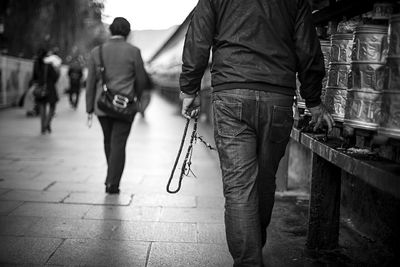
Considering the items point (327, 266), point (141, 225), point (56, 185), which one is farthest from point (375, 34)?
point (56, 185)

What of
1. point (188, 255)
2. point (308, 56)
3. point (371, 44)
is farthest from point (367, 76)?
point (188, 255)

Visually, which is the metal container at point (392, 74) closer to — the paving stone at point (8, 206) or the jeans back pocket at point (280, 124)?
the jeans back pocket at point (280, 124)

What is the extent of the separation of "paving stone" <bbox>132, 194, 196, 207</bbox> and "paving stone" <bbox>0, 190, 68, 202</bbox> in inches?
29.8

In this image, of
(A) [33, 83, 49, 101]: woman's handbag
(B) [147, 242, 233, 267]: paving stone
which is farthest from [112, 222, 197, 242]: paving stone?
(A) [33, 83, 49, 101]: woman's handbag

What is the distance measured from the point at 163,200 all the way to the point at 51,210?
1120 millimetres

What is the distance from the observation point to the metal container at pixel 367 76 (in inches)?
97.2

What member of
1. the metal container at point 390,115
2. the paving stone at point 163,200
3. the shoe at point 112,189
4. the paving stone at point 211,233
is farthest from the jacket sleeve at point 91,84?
the metal container at point 390,115

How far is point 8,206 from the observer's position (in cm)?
482

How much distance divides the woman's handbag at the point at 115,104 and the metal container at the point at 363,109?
295cm

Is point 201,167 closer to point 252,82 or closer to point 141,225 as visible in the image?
point 141,225

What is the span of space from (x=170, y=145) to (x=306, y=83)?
22.3 feet

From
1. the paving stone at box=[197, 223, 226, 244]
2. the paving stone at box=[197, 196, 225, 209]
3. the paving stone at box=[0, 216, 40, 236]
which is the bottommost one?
the paving stone at box=[0, 216, 40, 236]

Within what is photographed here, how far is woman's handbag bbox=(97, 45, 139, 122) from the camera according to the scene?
5.21 m

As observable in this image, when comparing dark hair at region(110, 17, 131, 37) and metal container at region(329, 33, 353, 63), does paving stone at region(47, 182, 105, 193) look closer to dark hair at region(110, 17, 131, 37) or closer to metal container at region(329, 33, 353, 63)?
dark hair at region(110, 17, 131, 37)
